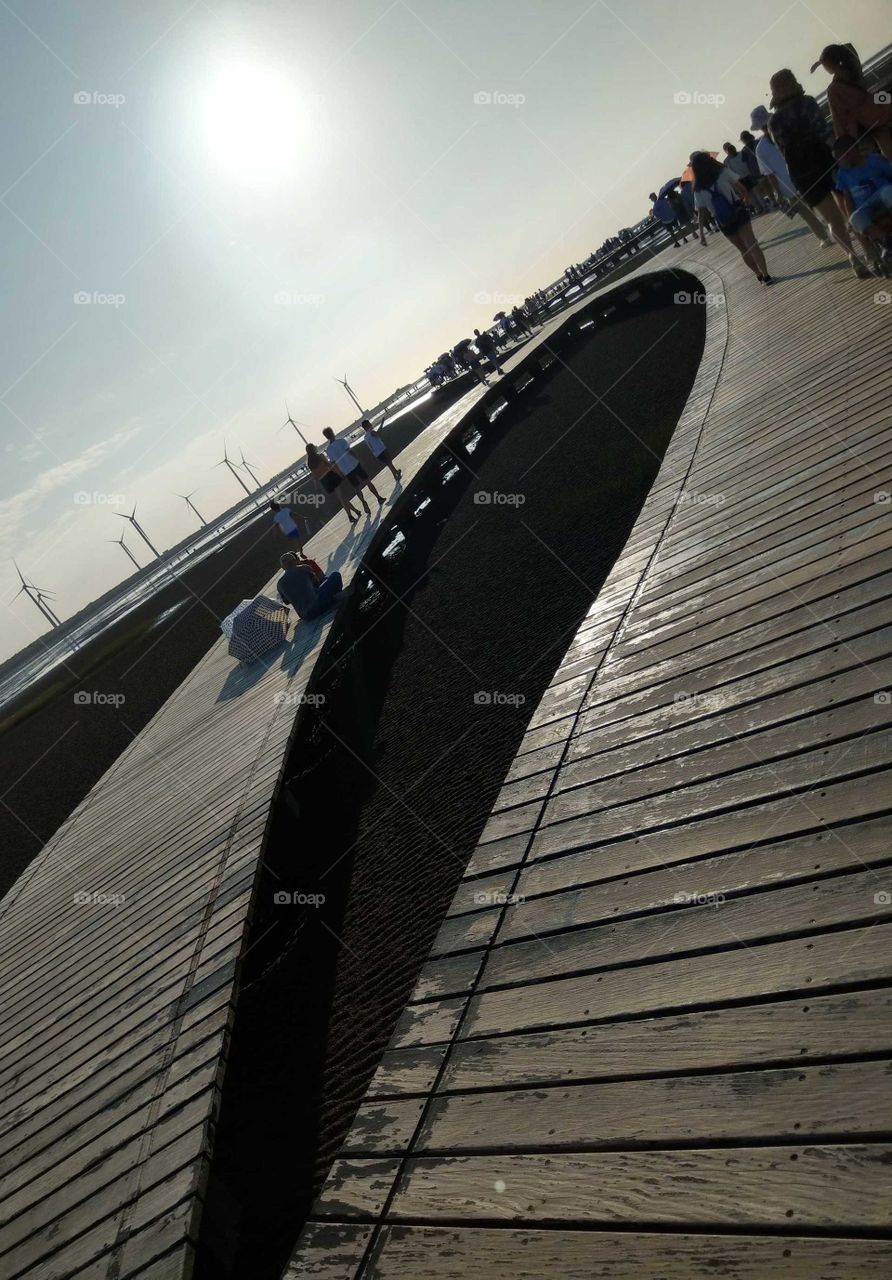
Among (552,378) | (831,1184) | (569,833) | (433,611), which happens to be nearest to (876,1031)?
(831,1184)

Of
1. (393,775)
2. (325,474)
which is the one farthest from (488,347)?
(393,775)

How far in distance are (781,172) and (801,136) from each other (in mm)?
5406

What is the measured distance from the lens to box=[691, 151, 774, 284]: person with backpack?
11.8m

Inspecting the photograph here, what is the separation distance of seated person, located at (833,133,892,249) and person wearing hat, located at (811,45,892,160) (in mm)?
162

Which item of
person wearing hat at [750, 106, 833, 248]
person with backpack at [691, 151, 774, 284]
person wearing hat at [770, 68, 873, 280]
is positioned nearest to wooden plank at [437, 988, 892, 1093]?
person wearing hat at [770, 68, 873, 280]

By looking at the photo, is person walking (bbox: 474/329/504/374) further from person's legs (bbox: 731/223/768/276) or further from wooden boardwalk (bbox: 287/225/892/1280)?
wooden boardwalk (bbox: 287/225/892/1280)

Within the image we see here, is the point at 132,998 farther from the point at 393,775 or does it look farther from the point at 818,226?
the point at 818,226

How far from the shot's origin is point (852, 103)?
24.8 feet

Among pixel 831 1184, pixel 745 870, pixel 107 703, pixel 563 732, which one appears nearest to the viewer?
pixel 831 1184

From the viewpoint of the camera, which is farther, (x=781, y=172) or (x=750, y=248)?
(x=781, y=172)

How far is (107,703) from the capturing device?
24.5 m

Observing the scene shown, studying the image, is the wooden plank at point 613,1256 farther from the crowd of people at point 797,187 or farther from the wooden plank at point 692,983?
the crowd of people at point 797,187

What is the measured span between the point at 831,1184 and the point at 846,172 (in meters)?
8.06

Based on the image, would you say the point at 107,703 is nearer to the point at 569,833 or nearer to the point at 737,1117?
the point at 569,833
